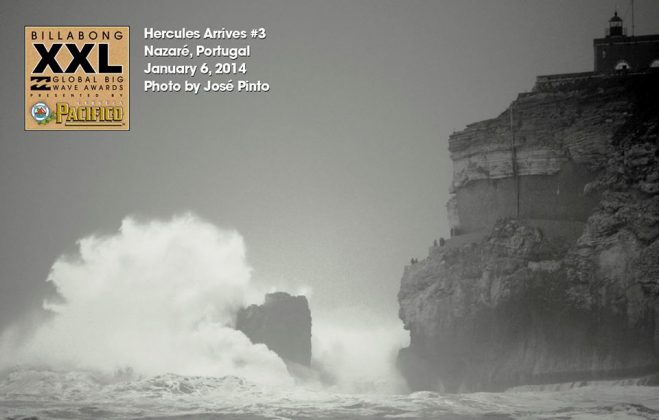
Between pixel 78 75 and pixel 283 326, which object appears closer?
pixel 78 75

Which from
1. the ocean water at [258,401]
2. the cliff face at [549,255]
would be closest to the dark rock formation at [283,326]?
the ocean water at [258,401]

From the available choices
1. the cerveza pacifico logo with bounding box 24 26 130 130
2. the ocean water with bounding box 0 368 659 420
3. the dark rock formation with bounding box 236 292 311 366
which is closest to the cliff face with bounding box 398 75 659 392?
the ocean water with bounding box 0 368 659 420

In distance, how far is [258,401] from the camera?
319 feet

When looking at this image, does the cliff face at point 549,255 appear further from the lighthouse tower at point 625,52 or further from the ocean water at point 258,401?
the lighthouse tower at point 625,52

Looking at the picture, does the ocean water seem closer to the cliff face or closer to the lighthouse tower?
the cliff face

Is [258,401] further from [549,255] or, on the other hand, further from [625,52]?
[625,52]

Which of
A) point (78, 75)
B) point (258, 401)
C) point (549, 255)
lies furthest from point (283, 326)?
point (78, 75)

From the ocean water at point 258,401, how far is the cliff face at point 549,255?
8.32 ft

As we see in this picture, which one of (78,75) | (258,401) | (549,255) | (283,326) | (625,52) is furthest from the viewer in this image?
(283,326)

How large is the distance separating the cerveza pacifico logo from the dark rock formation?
2288cm

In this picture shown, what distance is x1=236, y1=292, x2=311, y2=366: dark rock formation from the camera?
111 m

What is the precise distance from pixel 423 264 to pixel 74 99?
24710mm

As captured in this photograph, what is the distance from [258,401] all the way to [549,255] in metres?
18.0

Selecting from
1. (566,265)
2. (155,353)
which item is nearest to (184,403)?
(155,353)
